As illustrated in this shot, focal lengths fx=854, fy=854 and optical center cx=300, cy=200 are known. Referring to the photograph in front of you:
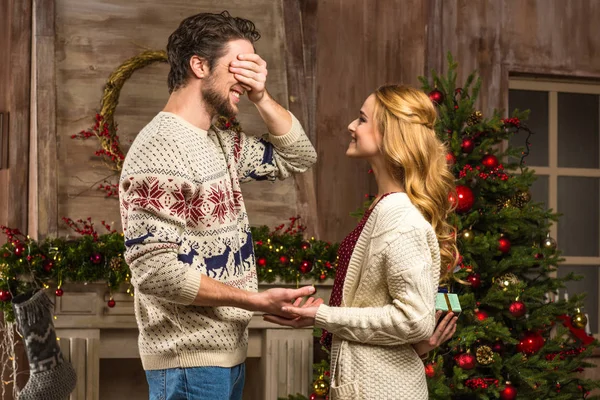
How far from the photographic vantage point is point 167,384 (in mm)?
2107

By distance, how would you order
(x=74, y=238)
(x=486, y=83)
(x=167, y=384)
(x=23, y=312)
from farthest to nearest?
(x=486, y=83) → (x=74, y=238) → (x=23, y=312) → (x=167, y=384)

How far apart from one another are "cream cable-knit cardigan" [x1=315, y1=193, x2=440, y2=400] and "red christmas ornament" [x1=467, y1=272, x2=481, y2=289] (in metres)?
1.80

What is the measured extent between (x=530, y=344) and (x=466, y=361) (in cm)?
46

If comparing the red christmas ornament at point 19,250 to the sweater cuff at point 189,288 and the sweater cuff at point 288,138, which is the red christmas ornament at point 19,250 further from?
the sweater cuff at point 189,288

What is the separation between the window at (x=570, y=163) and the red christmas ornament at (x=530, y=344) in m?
1.46

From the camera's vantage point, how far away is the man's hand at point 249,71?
87.4 inches

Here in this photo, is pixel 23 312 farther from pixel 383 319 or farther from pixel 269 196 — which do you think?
pixel 383 319

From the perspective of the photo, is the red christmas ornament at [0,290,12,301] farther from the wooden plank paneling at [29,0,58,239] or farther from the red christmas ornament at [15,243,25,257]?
A: the wooden plank paneling at [29,0,58,239]

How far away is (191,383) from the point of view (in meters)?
2.09

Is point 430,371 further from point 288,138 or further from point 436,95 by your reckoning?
point 288,138

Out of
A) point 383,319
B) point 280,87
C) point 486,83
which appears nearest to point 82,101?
point 280,87

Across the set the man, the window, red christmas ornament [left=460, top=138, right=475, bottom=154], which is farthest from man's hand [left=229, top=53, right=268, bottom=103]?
the window

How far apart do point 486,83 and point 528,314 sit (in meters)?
1.65

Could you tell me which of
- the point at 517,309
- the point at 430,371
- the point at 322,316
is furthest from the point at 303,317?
the point at 517,309
